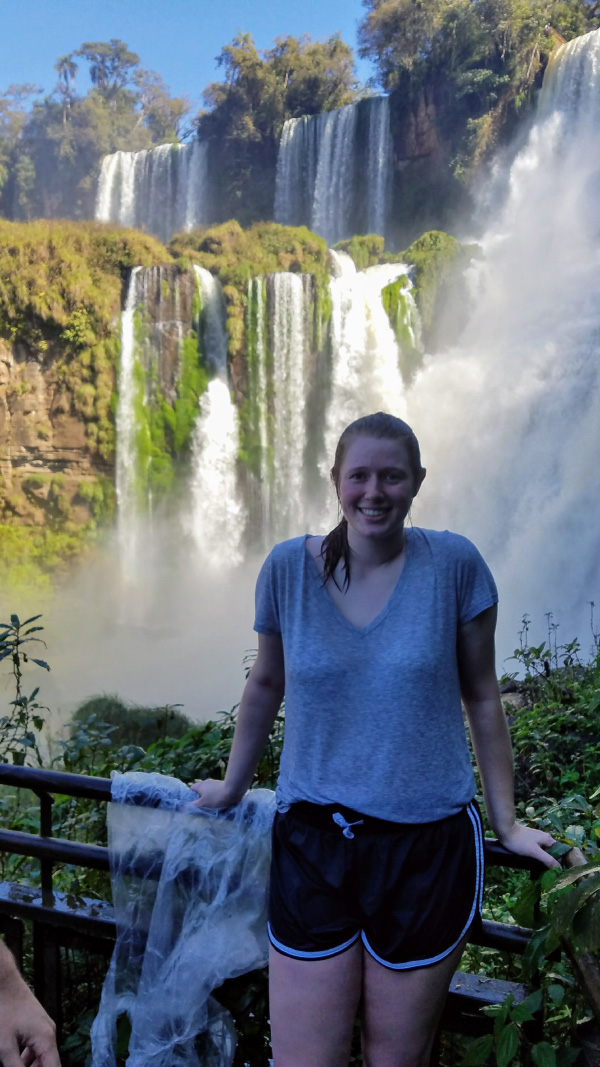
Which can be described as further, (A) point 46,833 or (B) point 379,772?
(A) point 46,833

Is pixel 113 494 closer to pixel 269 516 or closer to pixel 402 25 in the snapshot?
pixel 269 516

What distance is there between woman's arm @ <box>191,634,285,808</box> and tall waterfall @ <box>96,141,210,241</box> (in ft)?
58.3

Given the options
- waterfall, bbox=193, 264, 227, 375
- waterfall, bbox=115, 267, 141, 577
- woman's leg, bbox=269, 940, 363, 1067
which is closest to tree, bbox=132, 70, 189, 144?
waterfall, bbox=193, 264, 227, 375

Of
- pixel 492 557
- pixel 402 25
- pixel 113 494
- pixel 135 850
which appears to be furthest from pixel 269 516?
pixel 135 850

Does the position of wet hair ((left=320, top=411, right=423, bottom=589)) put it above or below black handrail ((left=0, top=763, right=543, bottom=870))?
above

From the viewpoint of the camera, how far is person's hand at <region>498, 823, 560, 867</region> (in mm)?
1373

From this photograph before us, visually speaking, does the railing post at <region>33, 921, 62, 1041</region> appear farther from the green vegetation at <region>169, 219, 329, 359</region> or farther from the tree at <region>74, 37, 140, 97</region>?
the tree at <region>74, 37, 140, 97</region>

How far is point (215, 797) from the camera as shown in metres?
1.59

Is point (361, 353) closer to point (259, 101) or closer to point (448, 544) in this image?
point (259, 101)

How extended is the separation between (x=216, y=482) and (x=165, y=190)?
7.21 metres

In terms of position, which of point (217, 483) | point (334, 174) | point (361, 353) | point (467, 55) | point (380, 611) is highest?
point (467, 55)

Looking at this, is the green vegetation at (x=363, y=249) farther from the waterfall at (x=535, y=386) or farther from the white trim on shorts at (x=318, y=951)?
the white trim on shorts at (x=318, y=951)

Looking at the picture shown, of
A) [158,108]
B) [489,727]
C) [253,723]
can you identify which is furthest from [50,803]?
[158,108]

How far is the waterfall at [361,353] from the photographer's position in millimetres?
14273
